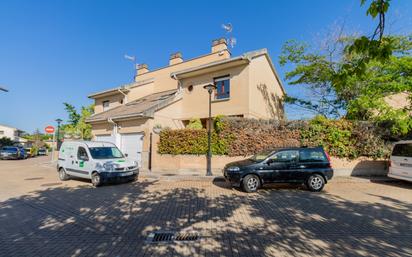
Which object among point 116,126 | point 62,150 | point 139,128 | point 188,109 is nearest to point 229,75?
point 188,109

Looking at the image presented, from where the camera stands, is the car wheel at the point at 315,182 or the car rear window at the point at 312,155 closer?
the car wheel at the point at 315,182

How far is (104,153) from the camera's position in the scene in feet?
34.2

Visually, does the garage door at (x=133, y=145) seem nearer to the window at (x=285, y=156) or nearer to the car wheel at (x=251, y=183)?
the car wheel at (x=251, y=183)

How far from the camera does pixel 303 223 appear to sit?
5.02 meters

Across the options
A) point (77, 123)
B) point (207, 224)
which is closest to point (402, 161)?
point (207, 224)

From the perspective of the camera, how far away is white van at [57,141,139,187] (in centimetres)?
929

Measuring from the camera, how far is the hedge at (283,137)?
1152 centimetres

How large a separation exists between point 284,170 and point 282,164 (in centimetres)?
25

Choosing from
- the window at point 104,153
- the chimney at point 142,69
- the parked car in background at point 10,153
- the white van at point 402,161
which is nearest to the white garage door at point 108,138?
the window at point 104,153

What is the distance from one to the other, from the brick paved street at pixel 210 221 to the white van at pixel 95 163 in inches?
38.4

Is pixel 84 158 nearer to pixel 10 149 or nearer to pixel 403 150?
pixel 403 150

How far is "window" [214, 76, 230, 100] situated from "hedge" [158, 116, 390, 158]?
331cm

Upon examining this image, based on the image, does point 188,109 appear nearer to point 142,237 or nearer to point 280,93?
point 280,93

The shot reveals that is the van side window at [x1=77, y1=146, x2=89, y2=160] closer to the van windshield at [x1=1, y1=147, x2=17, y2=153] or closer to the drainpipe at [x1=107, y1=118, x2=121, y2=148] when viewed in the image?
the drainpipe at [x1=107, y1=118, x2=121, y2=148]
